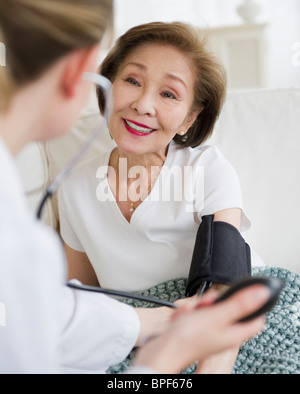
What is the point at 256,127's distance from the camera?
160 cm

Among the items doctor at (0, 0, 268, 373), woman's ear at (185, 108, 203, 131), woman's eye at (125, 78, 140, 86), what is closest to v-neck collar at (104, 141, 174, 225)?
woman's ear at (185, 108, 203, 131)

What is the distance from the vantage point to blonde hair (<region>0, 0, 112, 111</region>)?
639 mm

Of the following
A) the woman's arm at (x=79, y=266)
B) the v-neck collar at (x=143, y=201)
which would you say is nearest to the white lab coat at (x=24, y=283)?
the v-neck collar at (x=143, y=201)

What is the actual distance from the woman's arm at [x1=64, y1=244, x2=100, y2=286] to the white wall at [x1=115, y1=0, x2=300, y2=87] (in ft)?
8.97

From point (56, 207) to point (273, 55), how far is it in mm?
2819

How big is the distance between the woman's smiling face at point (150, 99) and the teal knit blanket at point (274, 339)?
1.16ft

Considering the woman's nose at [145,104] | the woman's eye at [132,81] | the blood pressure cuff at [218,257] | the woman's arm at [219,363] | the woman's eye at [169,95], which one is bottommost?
the woman's arm at [219,363]

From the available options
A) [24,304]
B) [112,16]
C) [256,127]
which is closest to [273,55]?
[256,127]

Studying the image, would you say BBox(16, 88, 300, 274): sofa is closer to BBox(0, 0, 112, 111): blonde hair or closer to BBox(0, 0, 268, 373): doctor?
BBox(0, 0, 268, 373): doctor

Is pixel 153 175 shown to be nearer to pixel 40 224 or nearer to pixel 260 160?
pixel 260 160

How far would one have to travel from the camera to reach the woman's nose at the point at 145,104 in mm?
1318

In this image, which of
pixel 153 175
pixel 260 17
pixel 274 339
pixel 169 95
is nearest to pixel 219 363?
pixel 274 339

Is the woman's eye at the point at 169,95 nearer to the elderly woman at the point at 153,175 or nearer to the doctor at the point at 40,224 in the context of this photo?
the elderly woman at the point at 153,175
